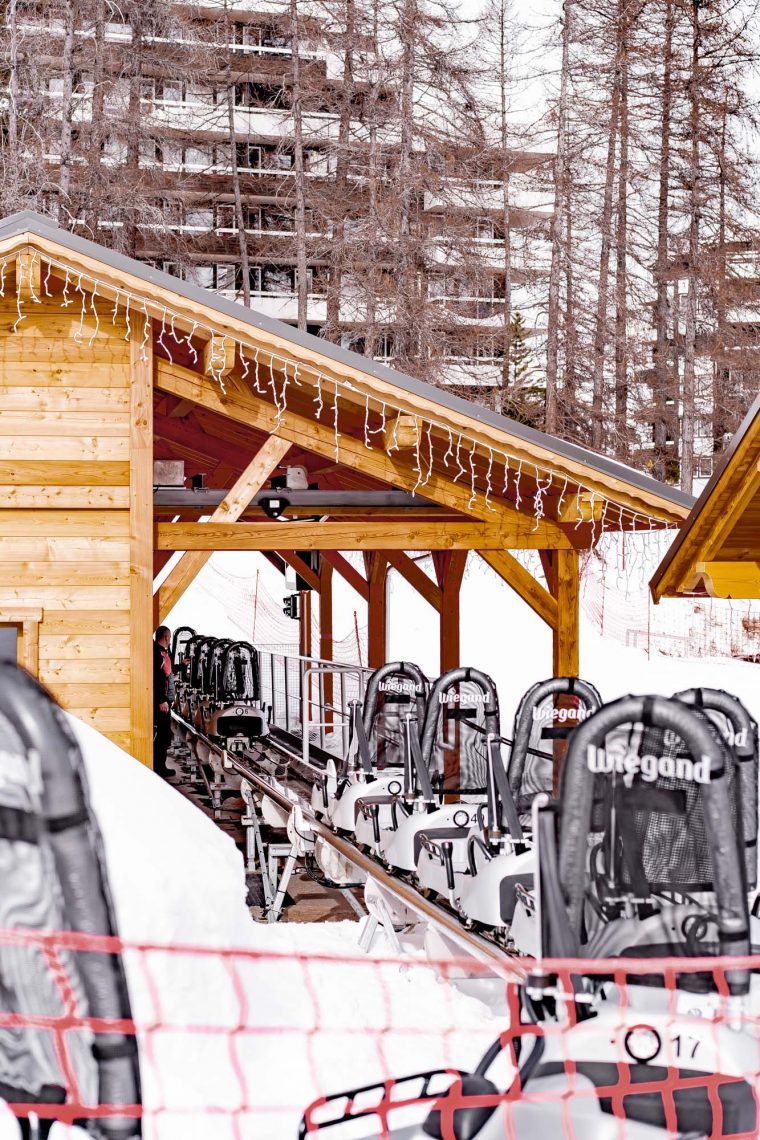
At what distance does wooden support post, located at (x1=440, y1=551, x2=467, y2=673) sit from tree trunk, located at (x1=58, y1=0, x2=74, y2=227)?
52.0 feet

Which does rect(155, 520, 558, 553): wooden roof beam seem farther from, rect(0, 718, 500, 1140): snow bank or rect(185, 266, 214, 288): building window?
rect(185, 266, 214, 288): building window

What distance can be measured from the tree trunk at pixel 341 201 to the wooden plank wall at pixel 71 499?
19.5 metres

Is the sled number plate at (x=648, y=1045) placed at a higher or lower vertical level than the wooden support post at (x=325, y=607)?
higher

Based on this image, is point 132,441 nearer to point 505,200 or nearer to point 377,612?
point 377,612

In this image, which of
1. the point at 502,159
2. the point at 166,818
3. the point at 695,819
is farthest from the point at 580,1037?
the point at 502,159

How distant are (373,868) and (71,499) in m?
3.44

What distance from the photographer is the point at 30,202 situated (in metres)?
25.0

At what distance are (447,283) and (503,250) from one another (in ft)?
11.8

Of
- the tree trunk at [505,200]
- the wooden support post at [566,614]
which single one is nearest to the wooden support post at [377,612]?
the wooden support post at [566,614]

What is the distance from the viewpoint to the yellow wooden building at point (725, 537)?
821 cm

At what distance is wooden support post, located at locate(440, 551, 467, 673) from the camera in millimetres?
12812

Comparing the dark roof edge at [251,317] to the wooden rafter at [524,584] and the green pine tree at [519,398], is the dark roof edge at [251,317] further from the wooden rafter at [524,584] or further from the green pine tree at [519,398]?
the green pine tree at [519,398]

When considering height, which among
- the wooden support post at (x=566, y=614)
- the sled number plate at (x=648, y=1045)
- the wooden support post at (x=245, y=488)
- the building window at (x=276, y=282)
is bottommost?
the wooden support post at (x=566, y=614)

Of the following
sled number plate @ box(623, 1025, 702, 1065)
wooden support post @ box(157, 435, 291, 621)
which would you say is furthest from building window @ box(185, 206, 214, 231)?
sled number plate @ box(623, 1025, 702, 1065)
